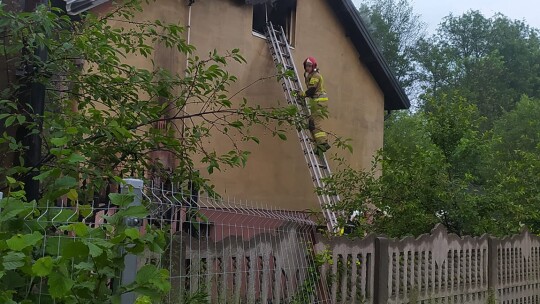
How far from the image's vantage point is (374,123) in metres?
15.0

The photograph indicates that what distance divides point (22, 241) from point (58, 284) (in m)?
0.20

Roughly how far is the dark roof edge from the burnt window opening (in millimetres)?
1308

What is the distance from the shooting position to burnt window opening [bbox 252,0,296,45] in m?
12.5

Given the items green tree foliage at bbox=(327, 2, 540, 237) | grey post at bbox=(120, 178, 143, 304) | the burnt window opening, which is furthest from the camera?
the burnt window opening

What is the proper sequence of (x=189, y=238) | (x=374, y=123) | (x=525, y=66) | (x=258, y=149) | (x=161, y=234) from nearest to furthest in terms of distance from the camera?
1. (x=161, y=234)
2. (x=189, y=238)
3. (x=258, y=149)
4. (x=374, y=123)
5. (x=525, y=66)

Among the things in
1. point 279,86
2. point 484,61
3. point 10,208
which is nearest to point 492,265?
point 279,86

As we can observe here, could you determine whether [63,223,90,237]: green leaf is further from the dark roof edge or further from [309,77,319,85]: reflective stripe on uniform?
the dark roof edge

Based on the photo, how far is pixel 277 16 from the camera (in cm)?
1306

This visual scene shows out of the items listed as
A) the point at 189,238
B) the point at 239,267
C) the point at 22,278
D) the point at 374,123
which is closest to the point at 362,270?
the point at 239,267

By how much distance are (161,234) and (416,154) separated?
6.06 meters

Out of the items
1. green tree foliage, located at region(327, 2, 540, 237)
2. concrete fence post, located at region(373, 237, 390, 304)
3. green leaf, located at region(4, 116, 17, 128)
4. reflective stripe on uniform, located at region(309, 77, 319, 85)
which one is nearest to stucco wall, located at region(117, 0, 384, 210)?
Result: reflective stripe on uniform, located at region(309, 77, 319, 85)

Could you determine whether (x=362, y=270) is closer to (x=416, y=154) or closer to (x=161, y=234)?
(x=416, y=154)

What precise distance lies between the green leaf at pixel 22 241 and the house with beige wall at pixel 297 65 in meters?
7.81

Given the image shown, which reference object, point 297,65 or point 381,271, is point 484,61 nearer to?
point 297,65
